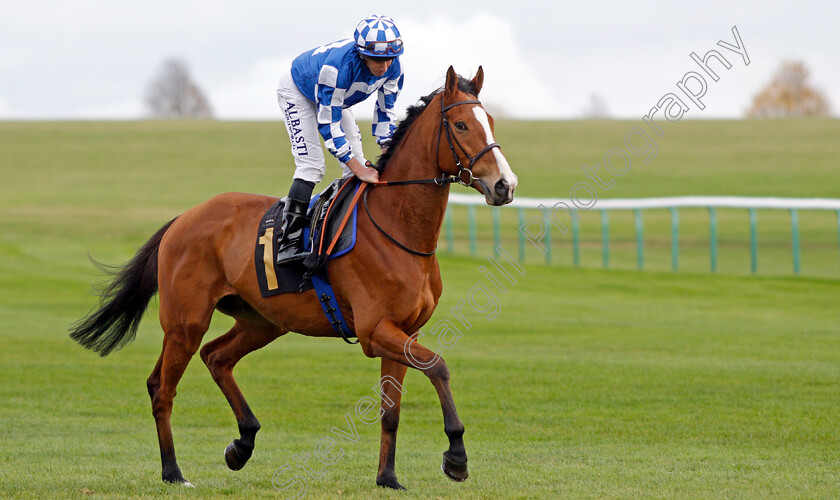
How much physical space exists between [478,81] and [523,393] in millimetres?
4917

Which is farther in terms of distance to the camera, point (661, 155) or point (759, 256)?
point (661, 155)

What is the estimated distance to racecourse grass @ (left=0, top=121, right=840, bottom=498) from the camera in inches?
247

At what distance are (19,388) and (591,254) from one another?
2165cm

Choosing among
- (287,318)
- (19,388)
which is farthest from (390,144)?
(19,388)

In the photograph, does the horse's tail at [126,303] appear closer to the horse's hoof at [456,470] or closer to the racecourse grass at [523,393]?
the racecourse grass at [523,393]

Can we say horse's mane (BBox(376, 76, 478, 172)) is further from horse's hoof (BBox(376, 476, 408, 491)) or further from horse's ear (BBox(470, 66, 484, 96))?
horse's hoof (BBox(376, 476, 408, 491))

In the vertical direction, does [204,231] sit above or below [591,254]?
above

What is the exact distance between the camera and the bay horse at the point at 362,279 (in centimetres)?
560

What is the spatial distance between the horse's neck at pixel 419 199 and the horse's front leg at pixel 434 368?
1.85 ft

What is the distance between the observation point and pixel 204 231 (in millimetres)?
6727

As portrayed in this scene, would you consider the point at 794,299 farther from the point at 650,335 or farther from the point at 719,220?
the point at 719,220

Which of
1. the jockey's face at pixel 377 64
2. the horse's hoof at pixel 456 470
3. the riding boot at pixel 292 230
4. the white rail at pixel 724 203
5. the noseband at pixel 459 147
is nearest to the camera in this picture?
the horse's hoof at pixel 456 470

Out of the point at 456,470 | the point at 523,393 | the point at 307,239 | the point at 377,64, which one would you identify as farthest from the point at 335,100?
the point at 523,393

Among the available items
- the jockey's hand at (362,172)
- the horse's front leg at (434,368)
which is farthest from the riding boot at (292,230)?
the horse's front leg at (434,368)
